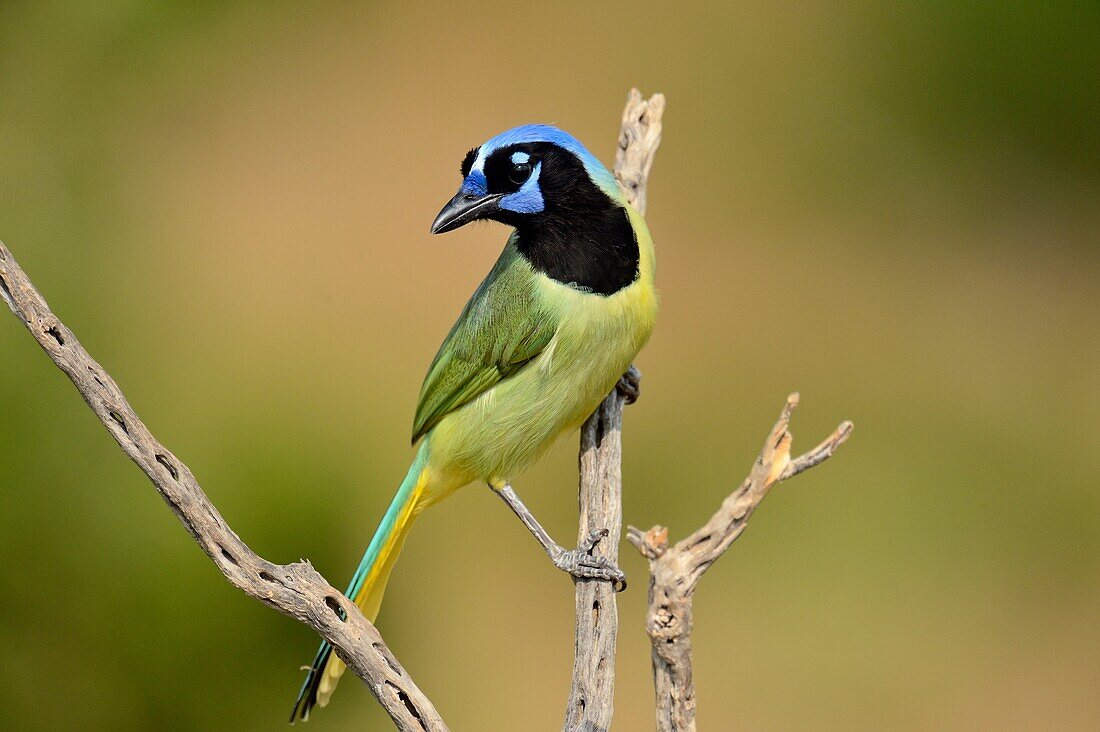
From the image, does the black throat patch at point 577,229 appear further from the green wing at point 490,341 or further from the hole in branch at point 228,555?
the hole in branch at point 228,555

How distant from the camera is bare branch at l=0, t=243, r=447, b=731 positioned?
1778 mm

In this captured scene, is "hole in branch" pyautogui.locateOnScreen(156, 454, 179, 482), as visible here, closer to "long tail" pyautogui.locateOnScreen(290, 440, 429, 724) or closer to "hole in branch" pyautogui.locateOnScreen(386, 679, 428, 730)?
"hole in branch" pyautogui.locateOnScreen(386, 679, 428, 730)

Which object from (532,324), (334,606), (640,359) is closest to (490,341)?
(532,324)

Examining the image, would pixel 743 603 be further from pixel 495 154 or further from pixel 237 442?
pixel 495 154

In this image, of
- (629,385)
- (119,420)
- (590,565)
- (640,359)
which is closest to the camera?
(119,420)

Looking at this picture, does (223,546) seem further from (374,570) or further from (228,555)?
(374,570)

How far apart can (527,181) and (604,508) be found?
2.15 ft

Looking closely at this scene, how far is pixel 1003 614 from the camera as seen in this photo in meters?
4.01

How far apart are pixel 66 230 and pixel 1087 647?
350cm

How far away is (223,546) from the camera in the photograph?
1780 mm

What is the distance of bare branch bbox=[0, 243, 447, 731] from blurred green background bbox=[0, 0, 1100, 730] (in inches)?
49.0

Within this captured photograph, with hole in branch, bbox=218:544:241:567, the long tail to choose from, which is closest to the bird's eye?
the long tail

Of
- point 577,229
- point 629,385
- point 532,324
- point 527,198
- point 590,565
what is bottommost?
point 590,565

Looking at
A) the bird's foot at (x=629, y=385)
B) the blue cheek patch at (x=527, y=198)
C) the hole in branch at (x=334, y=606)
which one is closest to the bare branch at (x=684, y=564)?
the hole in branch at (x=334, y=606)
